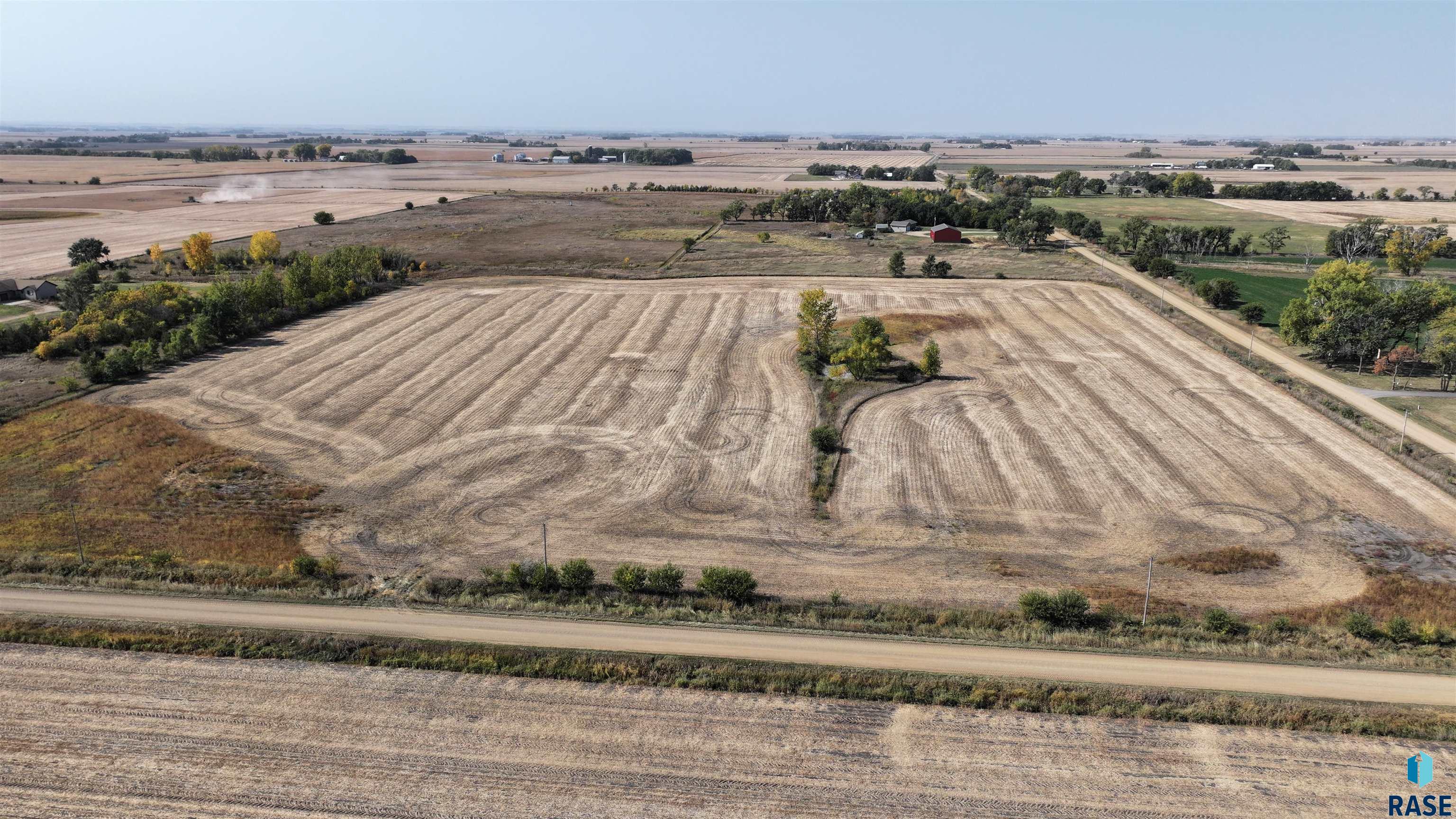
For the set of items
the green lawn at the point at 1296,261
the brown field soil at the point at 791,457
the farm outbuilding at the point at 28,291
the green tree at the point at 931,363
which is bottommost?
the brown field soil at the point at 791,457

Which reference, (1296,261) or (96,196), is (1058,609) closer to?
(1296,261)

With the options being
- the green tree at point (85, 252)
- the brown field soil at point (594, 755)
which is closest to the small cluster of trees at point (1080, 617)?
the brown field soil at point (594, 755)

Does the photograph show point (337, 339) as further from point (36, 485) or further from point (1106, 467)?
point (1106, 467)

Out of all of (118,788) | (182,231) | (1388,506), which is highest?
(182,231)

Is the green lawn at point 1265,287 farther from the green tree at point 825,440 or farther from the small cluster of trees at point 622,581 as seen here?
the small cluster of trees at point 622,581

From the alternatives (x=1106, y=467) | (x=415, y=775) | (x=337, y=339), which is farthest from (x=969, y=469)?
(x=337, y=339)

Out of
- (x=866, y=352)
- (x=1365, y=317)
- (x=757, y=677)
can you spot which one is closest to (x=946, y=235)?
(x=1365, y=317)
